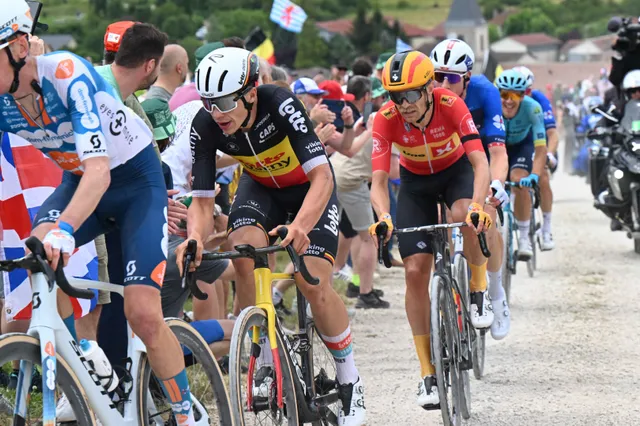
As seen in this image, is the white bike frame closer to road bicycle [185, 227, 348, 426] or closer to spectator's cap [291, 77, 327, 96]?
road bicycle [185, 227, 348, 426]

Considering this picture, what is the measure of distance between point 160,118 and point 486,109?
111 inches

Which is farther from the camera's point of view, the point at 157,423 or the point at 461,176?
the point at 461,176

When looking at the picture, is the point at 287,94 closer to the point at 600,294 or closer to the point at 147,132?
the point at 147,132

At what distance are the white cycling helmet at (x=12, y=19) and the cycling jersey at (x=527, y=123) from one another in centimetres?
844

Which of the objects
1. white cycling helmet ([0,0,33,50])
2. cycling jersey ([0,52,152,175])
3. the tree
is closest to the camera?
cycling jersey ([0,52,152,175])

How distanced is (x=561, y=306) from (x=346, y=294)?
239 centimetres

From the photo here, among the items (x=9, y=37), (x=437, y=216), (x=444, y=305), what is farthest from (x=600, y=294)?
(x=9, y=37)

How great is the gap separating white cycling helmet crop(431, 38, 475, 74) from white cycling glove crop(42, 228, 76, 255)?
4.84m

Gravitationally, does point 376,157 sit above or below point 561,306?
above

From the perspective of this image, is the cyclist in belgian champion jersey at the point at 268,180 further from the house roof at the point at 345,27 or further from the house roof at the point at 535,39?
the house roof at the point at 535,39

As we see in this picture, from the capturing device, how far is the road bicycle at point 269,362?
5.20 meters

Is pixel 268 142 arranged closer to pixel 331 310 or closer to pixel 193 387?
pixel 331 310

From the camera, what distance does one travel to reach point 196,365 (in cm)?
528

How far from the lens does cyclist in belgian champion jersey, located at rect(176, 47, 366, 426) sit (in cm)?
554
